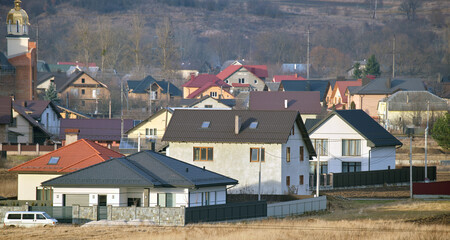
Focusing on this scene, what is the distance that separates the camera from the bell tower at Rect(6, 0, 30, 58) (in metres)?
113

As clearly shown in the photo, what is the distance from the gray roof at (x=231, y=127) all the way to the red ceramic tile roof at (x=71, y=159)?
700cm

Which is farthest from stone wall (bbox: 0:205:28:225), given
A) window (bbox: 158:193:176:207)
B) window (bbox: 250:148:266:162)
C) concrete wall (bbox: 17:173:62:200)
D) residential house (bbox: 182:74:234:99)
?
residential house (bbox: 182:74:234:99)

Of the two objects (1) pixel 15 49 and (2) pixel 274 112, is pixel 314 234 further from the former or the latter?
(1) pixel 15 49

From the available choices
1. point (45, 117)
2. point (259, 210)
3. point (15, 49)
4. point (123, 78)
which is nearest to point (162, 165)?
point (259, 210)

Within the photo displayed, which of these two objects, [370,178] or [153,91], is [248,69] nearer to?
[153,91]

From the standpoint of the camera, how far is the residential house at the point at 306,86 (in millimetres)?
133500

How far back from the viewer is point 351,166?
70000 mm

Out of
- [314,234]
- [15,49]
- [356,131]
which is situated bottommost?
[314,234]

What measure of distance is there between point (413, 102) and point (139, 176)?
7008 centimetres

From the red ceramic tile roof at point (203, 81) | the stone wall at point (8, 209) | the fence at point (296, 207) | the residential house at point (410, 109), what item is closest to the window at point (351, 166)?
the fence at point (296, 207)

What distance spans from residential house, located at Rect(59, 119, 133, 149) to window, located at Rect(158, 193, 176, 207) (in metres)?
39.2

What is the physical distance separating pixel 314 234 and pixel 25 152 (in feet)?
148

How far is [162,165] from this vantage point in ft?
152

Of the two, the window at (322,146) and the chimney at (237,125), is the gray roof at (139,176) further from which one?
the window at (322,146)
